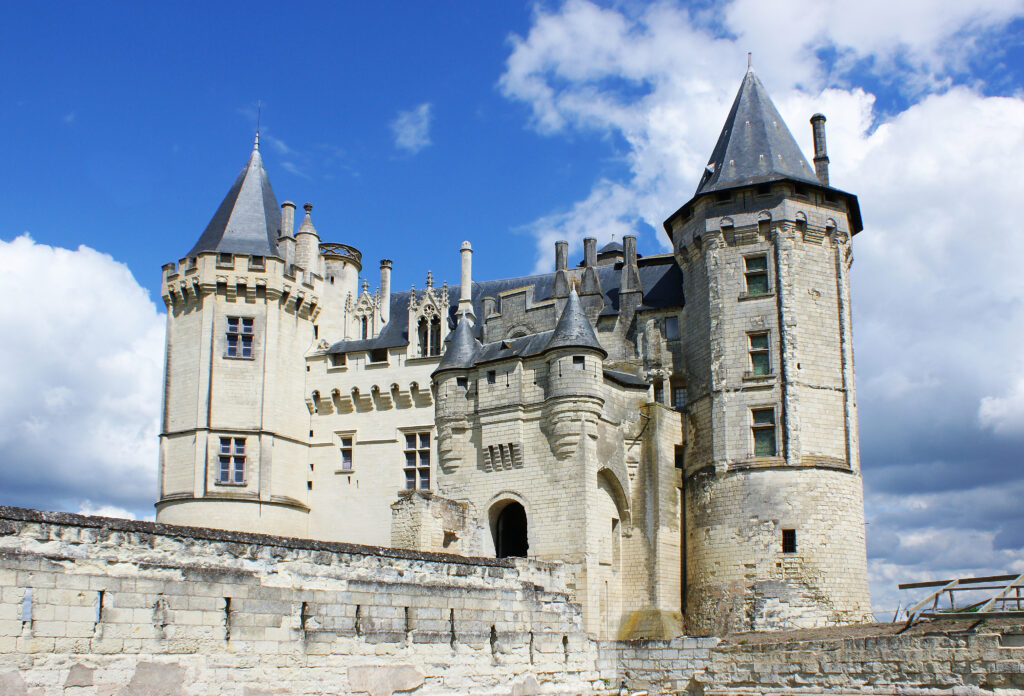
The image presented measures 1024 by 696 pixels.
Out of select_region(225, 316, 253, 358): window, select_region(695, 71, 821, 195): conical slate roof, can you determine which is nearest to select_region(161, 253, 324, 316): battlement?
select_region(225, 316, 253, 358): window

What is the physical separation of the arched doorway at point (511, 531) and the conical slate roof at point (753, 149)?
428 inches

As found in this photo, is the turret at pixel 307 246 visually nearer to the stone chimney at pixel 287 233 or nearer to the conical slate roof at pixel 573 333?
the stone chimney at pixel 287 233

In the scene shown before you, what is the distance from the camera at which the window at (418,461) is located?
116ft

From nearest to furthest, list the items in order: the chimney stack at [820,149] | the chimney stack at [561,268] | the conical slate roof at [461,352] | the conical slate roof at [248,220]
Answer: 1. the conical slate roof at [461,352]
2. the chimney stack at [820,149]
3. the chimney stack at [561,268]
4. the conical slate roof at [248,220]

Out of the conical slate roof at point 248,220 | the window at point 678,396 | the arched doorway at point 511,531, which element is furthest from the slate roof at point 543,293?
the arched doorway at point 511,531

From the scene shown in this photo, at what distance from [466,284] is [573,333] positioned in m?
10.5

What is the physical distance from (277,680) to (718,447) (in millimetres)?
16111

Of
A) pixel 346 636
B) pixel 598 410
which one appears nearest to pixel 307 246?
pixel 598 410

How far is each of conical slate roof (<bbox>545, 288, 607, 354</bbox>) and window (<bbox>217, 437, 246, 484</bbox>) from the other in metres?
12.3

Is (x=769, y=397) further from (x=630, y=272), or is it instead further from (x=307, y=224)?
(x=307, y=224)

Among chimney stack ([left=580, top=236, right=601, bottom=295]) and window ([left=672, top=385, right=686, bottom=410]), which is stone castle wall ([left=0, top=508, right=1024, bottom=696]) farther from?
chimney stack ([left=580, top=236, right=601, bottom=295])

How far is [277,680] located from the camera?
637 inches

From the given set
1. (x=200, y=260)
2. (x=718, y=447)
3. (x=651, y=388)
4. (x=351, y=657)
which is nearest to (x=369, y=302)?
(x=200, y=260)

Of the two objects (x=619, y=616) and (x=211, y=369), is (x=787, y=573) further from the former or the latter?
(x=211, y=369)
